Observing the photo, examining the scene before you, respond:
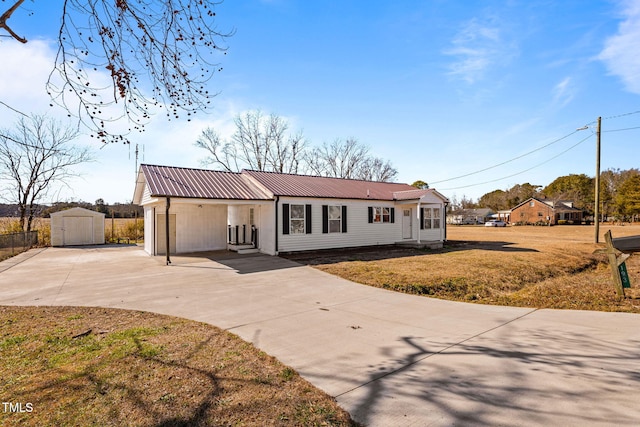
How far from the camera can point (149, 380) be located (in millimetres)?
3650

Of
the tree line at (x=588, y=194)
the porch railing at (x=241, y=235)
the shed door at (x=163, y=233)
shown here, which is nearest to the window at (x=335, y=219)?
the porch railing at (x=241, y=235)

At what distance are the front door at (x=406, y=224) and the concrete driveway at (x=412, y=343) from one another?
451 inches

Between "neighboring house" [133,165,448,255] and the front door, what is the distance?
9.4 inches

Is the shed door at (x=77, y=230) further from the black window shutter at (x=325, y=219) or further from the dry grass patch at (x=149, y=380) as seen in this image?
the dry grass patch at (x=149, y=380)

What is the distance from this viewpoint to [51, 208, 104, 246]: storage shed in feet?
65.5

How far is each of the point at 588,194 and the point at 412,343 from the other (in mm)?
81401

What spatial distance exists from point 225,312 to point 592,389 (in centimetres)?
563

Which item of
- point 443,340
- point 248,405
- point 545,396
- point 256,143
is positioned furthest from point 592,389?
point 256,143

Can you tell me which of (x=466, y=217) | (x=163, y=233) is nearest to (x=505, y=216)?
(x=466, y=217)

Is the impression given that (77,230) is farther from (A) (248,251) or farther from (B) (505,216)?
(B) (505,216)

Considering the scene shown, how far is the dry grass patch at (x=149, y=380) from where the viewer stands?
2.97m

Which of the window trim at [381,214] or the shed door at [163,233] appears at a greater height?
the window trim at [381,214]

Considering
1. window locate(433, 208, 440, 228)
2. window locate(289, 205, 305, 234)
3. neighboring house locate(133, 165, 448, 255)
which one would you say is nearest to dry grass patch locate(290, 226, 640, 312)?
window locate(289, 205, 305, 234)

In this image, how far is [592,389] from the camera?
3.48 meters
